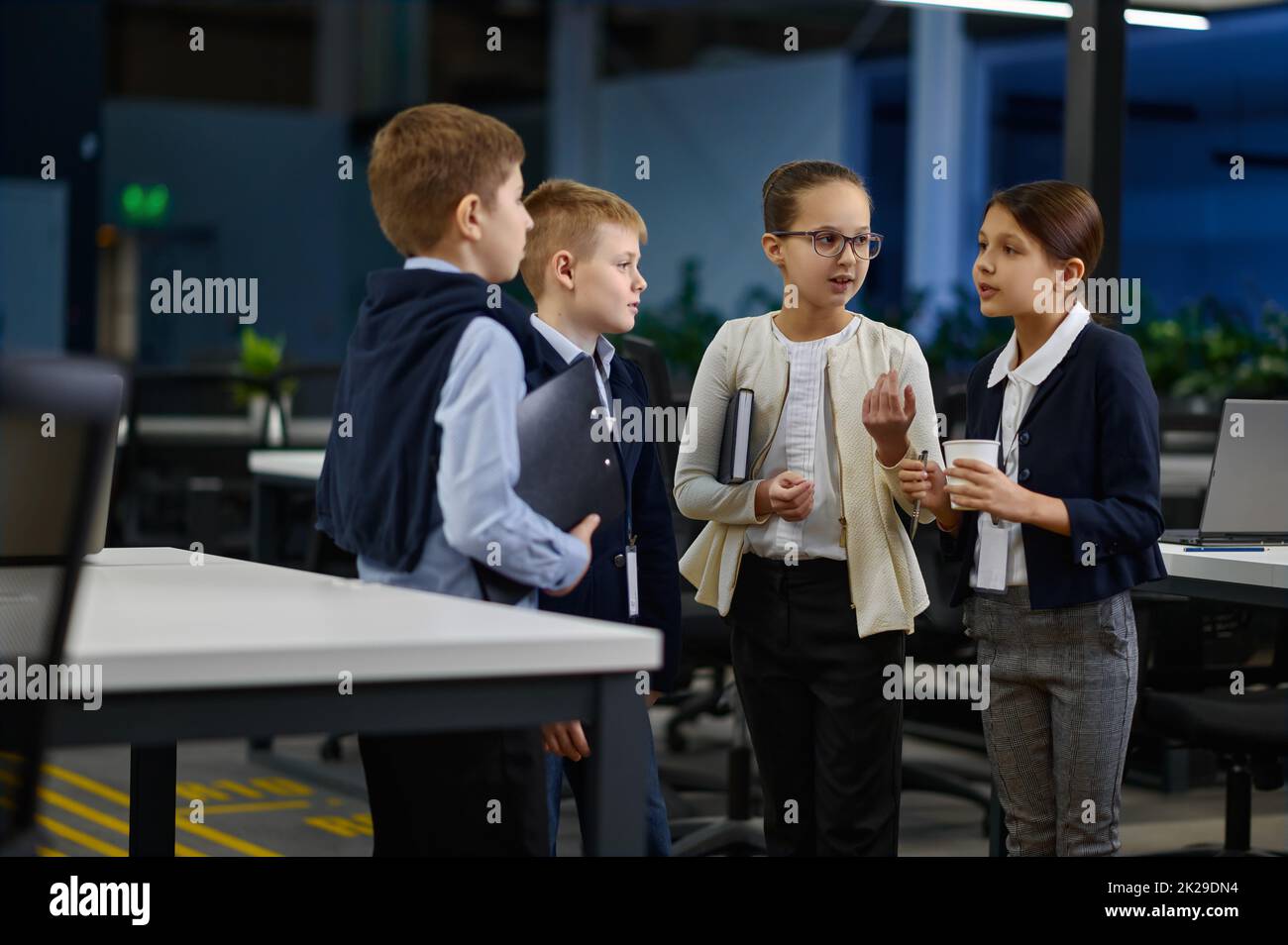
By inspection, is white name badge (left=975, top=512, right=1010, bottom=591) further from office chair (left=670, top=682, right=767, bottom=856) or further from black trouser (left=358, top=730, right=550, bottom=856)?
office chair (left=670, top=682, right=767, bottom=856)

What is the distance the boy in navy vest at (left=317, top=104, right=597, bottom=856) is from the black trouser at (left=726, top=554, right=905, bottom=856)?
610 millimetres

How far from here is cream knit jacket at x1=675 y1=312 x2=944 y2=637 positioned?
2.59m

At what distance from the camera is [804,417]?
8.78 ft

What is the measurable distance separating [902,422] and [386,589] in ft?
2.69

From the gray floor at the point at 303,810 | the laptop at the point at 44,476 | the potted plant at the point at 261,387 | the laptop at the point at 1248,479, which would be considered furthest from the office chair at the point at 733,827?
the potted plant at the point at 261,387

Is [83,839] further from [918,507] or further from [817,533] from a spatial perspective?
[918,507]

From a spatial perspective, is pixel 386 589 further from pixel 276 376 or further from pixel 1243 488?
pixel 276 376

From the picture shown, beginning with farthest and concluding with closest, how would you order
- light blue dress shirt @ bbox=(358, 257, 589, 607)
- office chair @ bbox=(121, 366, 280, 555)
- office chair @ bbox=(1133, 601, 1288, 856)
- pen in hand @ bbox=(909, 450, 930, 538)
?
office chair @ bbox=(121, 366, 280, 555)
office chair @ bbox=(1133, 601, 1288, 856)
pen in hand @ bbox=(909, 450, 930, 538)
light blue dress shirt @ bbox=(358, 257, 589, 607)

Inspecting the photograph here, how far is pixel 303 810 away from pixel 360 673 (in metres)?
3.15

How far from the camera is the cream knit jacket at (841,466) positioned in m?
2.59

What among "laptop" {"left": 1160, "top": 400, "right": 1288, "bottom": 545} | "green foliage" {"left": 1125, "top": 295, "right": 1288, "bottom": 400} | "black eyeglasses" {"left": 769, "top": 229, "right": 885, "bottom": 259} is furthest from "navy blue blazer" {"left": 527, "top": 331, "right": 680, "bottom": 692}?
"green foliage" {"left": 1125, "top": 295, "right": 1288, "bottom": 400}

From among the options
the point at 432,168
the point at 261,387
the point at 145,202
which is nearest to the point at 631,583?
the point at 432,168

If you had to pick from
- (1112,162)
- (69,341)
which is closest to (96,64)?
(69,341)

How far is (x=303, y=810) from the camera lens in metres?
4.58
